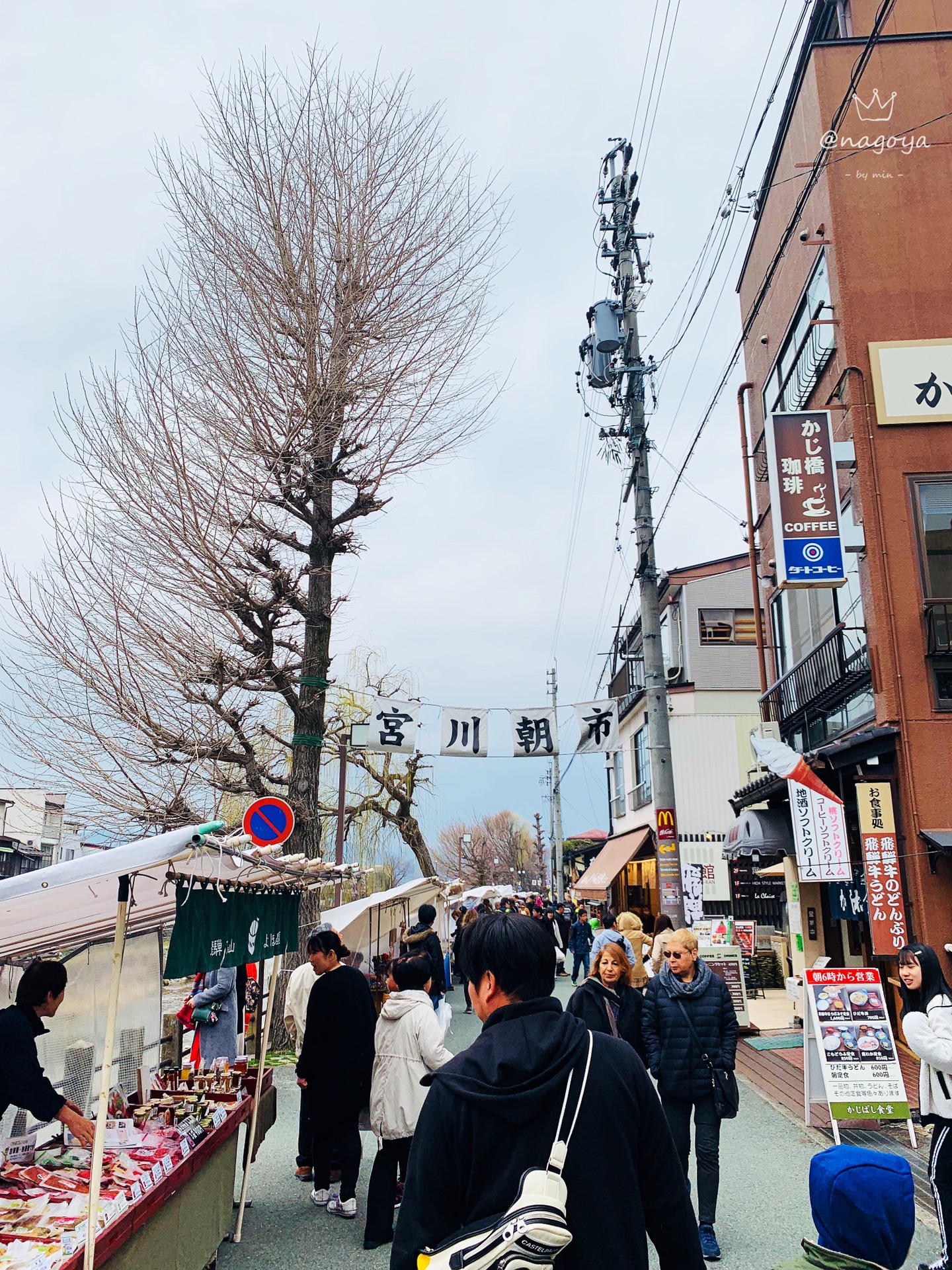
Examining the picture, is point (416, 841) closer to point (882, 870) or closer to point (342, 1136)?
point (882, 870)

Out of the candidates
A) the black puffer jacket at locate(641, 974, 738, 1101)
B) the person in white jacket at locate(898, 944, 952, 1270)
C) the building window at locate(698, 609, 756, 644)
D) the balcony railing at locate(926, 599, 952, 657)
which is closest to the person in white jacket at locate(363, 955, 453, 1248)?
the black puffer jacket at locate(641, 974, 738, 1101)

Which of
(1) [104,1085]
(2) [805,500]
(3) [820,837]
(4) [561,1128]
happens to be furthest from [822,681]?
(4) [561,1128]

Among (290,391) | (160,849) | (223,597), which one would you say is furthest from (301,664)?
(160,849)

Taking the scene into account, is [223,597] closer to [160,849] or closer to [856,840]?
[160,849]

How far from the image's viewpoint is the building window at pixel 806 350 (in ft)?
44.7

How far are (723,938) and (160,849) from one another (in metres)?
14.5

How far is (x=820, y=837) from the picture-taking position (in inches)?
465

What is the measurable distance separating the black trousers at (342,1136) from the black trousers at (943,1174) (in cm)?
Answer: 355

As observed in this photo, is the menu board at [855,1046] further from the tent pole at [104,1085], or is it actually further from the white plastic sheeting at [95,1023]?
the tent pole at [104,1085]

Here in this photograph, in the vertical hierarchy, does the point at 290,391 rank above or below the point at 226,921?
above

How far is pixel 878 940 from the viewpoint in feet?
34.8

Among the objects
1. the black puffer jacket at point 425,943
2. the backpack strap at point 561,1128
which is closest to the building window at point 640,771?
the black puffer jacket at point 425,943

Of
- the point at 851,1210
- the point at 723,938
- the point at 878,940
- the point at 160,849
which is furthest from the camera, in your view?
the point at 723,938

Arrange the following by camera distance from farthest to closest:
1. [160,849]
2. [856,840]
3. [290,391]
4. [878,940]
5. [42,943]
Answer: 1. [856,840]
2. [290,391]
3. [878,940]
4. [42,943]
5. [160,849]
